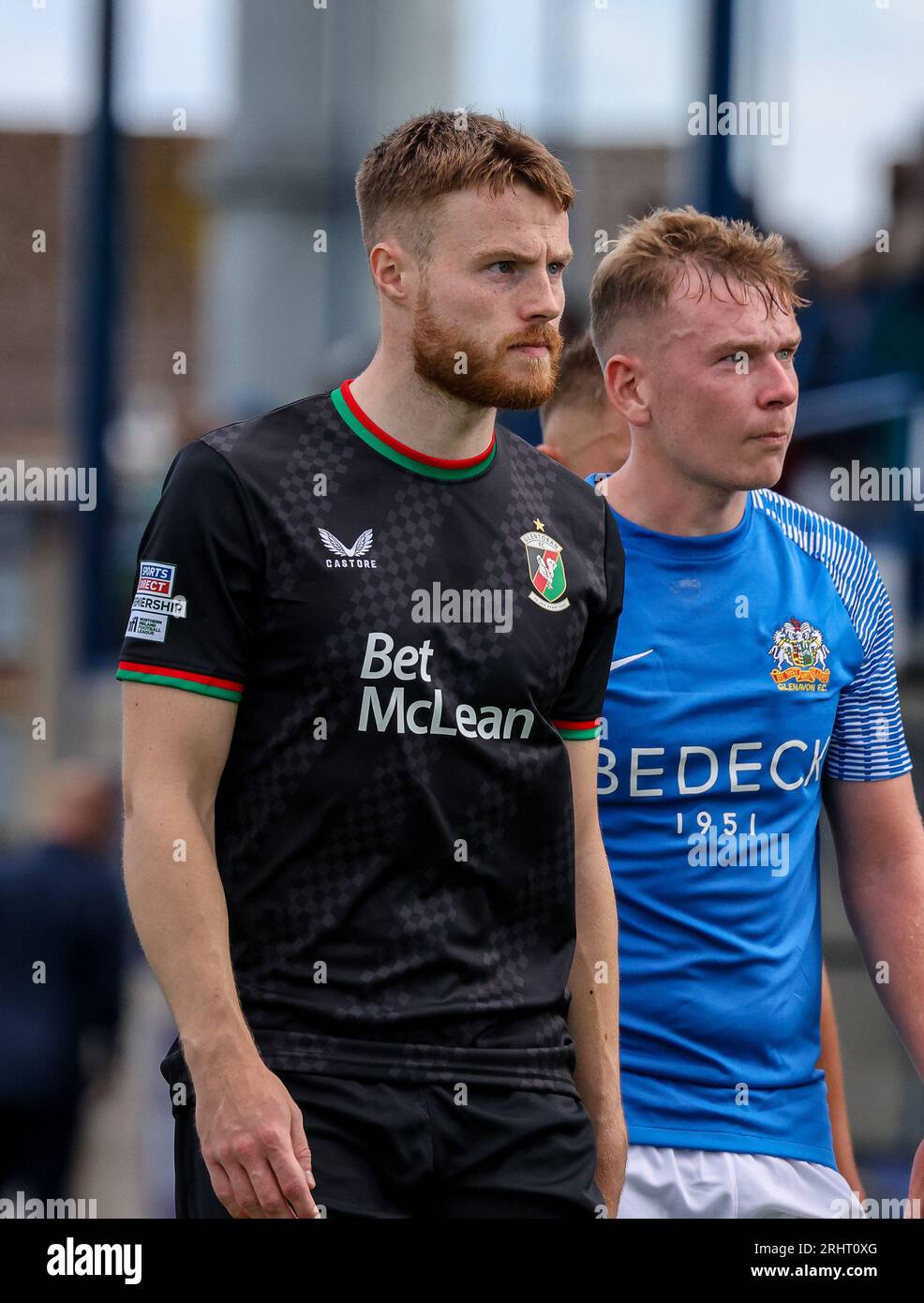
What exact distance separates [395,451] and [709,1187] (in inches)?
50.3

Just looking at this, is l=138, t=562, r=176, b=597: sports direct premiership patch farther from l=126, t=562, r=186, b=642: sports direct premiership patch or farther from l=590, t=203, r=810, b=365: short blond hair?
l=590, t=203, r=810, b=365: short blond hair

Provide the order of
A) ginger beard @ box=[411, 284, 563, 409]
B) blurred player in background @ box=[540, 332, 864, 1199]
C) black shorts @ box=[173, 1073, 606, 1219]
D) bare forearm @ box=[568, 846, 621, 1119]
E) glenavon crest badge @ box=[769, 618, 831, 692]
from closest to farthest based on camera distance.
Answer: black shorts @ box=[173, 1073, 606, 1219] → ginger beard @ box=[411, 284, 563, 409] → bare forearm @ box=[568, 846, 621, 1119] → glenavon crest badge @ box=[769, 618, 831, 692] → blurred player in background @ box=[540, 332, 864, 1199]

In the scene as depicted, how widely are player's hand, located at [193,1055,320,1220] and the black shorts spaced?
0.26 feet

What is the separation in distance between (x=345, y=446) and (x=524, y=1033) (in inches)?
34.0

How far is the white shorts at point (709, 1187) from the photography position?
10.6ft

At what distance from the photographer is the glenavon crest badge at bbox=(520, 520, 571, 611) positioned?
2943mm

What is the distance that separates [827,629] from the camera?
3.43m

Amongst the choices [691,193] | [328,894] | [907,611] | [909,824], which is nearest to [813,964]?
[909,824]

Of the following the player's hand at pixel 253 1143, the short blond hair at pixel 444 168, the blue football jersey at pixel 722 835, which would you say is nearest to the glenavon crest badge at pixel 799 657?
the blue football jersey at pixel 722 835

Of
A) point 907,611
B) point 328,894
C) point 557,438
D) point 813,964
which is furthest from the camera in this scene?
point 907,611

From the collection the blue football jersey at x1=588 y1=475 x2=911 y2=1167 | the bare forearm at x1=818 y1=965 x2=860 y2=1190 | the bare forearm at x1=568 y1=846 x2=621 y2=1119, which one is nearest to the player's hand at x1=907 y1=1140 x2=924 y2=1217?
the blue football jersey at x1=588 y1=475 x2=911 y2=1167

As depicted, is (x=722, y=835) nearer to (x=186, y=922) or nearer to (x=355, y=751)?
(x=355, y=751)

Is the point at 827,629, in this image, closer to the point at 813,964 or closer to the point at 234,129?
the point at 813,964

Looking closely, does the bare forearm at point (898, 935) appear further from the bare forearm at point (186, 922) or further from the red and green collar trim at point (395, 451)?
the bare forearm at point (186, 922)
